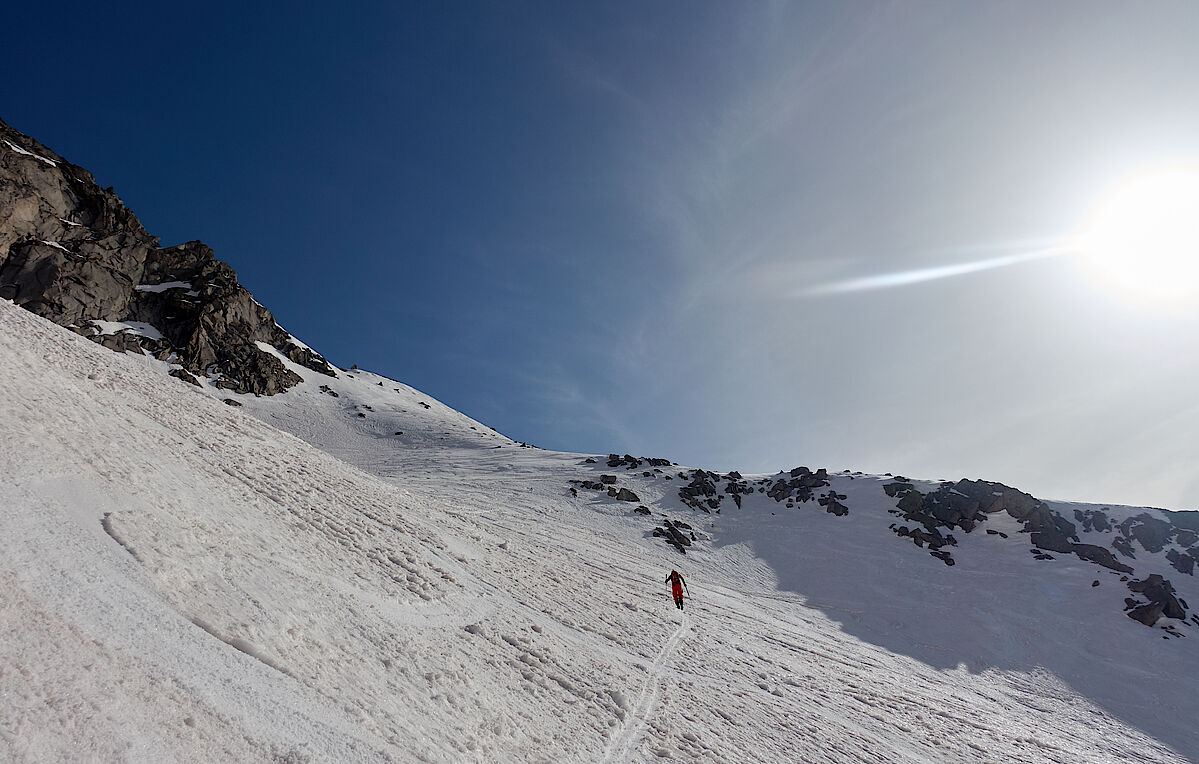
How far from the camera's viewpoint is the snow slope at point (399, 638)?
4895 millimetres

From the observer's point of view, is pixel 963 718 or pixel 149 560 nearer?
pixel 149 560

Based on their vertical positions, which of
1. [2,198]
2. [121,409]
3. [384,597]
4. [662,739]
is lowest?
[662,739]

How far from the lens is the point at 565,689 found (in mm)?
9195

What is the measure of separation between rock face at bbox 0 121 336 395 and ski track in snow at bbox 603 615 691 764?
65.1m

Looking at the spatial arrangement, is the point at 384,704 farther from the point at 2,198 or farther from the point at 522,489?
the point at 2,198

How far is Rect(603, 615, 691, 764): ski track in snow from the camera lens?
7629 millimetres

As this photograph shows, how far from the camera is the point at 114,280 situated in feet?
203

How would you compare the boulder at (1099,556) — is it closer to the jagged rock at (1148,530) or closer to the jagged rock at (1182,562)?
the jagged rock at (1182,562)

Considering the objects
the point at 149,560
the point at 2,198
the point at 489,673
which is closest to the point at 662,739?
the point at 489,673

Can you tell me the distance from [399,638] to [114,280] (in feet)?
262

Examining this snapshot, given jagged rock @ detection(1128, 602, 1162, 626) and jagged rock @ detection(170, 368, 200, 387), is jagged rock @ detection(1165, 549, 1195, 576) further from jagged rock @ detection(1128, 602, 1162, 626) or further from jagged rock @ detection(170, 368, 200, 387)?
jagged rock @ detection(170, 368, 200, 387)

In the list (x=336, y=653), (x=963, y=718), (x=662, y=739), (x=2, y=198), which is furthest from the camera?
(x=2, y=198)

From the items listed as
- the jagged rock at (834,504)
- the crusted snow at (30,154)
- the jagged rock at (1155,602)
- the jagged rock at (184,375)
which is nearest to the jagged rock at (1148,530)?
the jagged rock at (1155,602)

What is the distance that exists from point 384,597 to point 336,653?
2.82 meters
